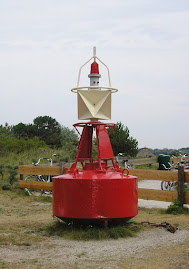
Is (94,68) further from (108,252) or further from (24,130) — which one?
(24,130)

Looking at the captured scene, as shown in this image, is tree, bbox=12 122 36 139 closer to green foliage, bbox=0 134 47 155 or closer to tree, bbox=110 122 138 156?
green foliage, bbox=0 134 47 155

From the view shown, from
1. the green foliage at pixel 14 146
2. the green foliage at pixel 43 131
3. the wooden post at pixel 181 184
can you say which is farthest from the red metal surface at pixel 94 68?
the green foliage at pixel 43 131

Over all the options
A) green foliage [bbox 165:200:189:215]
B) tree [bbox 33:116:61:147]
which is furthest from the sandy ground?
tree [bbox 33:116:61:147]

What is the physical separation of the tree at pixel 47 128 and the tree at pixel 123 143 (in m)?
17.2

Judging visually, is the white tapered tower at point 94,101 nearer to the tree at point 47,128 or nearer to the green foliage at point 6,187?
the green foliage at point 6,187

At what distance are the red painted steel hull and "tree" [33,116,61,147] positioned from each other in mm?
38150

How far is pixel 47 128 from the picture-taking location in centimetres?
4803

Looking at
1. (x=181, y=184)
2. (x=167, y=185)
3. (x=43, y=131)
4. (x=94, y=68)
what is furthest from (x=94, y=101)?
(x=43, y=131)

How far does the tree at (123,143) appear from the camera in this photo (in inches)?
1135

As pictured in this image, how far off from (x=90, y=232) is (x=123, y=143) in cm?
→ 2161

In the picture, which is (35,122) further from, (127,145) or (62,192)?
(62,192)

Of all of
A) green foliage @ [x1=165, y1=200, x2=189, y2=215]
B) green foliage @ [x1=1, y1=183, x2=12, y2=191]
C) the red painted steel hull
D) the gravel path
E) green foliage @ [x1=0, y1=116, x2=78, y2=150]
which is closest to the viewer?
the gravel path

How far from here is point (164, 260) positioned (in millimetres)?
5926

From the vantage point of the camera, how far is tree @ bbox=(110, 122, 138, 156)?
2883 centimetres
